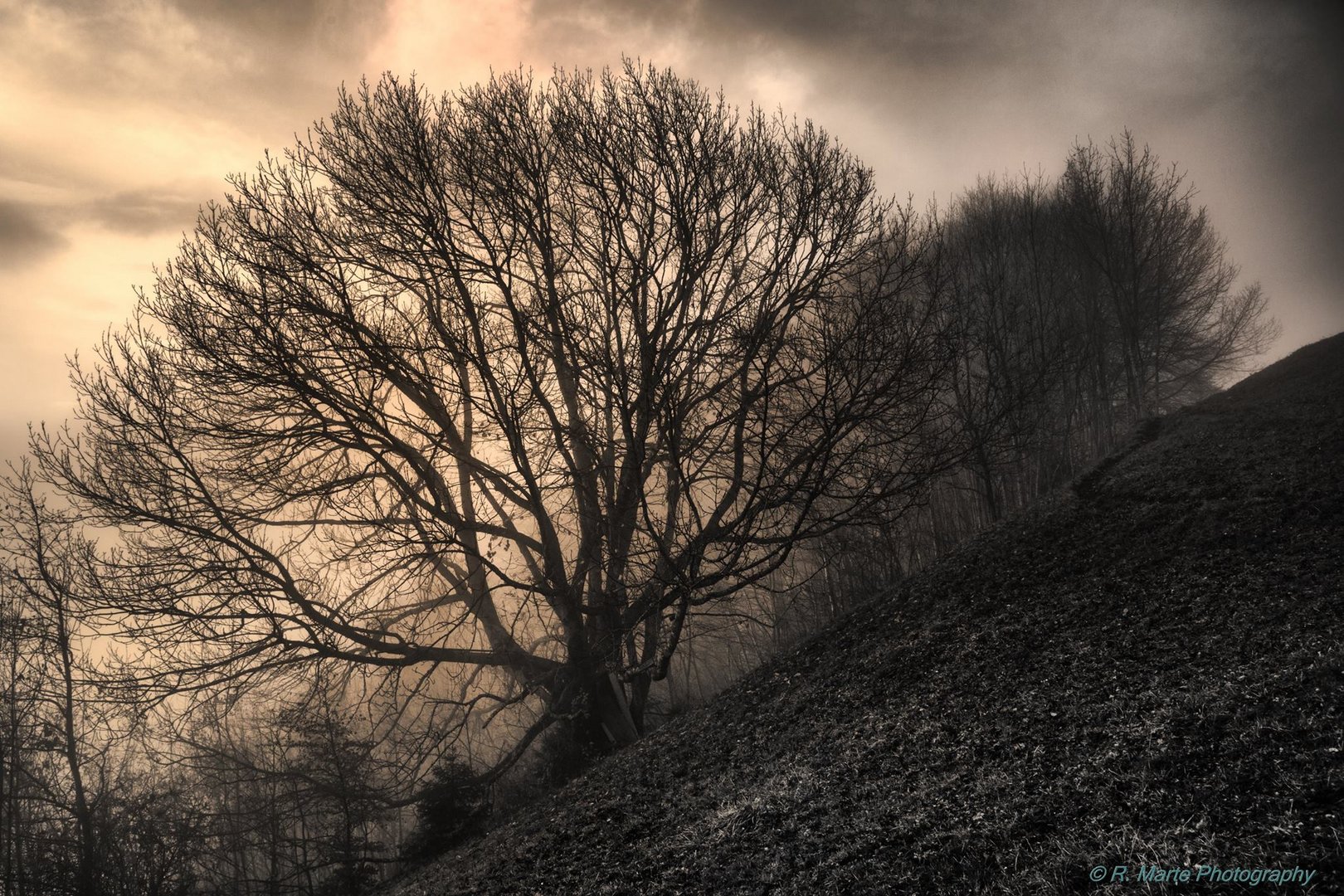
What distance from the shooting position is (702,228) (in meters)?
9.06

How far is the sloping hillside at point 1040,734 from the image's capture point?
328cm

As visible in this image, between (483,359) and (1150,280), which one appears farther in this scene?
(1150,280)

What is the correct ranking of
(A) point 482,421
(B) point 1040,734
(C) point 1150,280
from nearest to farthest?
(B) point 1040,734
(A) point 482,421
(C) point 1150,280

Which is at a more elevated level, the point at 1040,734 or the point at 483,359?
the point at 483,359

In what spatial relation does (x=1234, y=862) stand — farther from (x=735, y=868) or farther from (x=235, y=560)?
(x=235, y=560)

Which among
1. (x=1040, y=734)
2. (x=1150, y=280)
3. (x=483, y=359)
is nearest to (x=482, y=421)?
(x=483, y=359)

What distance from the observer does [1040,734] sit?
4449 millimetres

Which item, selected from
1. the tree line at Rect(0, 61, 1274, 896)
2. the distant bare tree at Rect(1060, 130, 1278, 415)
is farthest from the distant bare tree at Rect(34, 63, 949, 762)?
the distant bare tree at Rect(1060, 130, 1278, 415)

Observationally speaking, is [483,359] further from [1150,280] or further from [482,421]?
[1150,280]

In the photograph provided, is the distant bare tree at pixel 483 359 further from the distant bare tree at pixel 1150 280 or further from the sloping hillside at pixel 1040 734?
the distant bare tree at pixel 1150 280

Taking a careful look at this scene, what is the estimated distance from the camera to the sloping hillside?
3275 millimetres

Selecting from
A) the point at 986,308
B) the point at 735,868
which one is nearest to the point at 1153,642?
the point at 735,868

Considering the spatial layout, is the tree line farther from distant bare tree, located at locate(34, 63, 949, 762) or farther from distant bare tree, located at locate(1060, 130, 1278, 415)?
distant bare tree, located at locate(1060, 130, 1278, 415)

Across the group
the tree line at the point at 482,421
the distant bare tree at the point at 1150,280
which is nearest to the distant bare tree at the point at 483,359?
the tree line at the point at 482,421
